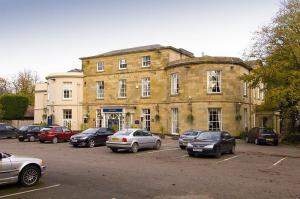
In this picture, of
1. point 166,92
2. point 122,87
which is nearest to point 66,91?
point 122,87

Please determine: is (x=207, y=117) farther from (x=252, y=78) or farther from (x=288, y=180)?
(x=288, y=180)

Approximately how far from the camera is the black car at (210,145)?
19.3 meters

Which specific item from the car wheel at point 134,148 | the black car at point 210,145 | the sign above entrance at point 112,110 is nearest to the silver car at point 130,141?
the car wheel at point 134,148

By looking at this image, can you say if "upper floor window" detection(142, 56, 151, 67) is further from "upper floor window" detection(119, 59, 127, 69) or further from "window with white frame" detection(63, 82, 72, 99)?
"window with white frame" detection(63, 82, 72, 99)

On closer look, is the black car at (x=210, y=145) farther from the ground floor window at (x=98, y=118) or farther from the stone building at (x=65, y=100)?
the stone building at (x=65, y=100)

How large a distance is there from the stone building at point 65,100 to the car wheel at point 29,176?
34.7m

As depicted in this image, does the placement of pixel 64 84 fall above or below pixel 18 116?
above

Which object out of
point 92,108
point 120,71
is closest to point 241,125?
point 120,71

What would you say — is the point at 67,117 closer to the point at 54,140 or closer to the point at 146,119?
the point at 146,119

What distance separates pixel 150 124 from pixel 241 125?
10.1 meters

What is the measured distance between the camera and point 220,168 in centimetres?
1570

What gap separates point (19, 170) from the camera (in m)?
10.9

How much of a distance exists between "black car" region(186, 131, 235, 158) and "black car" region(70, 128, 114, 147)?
922 centimetres

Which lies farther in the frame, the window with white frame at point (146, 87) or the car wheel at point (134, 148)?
the window with white frame at point (146, 87)
